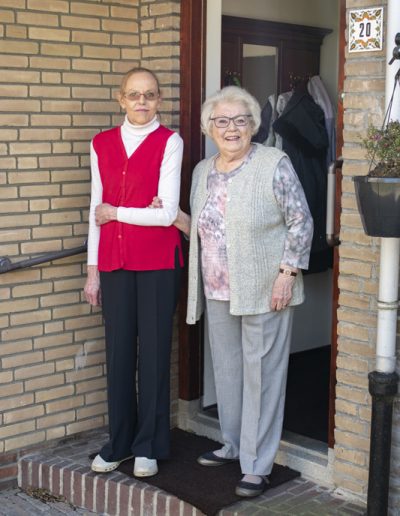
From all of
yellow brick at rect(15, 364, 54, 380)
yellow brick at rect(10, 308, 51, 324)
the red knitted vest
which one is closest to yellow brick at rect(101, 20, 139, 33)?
→ the red knitted vest

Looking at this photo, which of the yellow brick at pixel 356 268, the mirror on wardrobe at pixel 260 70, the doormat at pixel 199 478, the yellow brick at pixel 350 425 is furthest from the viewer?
the mirror on wardrobe at pixel 260 70

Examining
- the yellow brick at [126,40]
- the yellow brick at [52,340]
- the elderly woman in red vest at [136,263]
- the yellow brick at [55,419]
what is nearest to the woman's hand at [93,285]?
the elderly woman in red vest at [136,263]

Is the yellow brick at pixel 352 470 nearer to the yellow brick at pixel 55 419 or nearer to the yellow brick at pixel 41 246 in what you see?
the yellow brick at pixel 55 419

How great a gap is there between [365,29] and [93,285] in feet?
5.73

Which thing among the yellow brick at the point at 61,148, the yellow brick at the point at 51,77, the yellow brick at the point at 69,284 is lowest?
the yellow brick at the point at 69,284

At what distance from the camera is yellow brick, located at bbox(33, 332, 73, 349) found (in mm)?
4574

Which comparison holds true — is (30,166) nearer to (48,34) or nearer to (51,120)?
(51,120)

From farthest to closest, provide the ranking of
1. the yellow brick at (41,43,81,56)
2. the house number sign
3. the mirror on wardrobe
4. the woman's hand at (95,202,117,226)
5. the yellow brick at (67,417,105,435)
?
1. the mirror on wardrobe
2. the yellow brick at (67,417,105,435)
3. the yellow brick at (41,43,81,56)
4. the woman's hand at (95,202,117,226)
5. the house number sign

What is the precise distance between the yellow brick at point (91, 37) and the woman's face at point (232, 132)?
0.99 m

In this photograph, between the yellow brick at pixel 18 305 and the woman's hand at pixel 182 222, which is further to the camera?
the yellow brick at pixel 18 305

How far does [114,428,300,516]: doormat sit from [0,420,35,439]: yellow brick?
537mm

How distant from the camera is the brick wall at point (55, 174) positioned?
4.39 m

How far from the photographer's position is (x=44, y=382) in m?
4.62

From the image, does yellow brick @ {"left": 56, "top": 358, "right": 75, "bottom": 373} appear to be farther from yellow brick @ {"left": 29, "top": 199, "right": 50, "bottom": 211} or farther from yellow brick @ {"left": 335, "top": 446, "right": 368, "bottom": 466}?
yellow brick @ {"left": 335, "top": 446, "right": 368, "bottom": 466}
